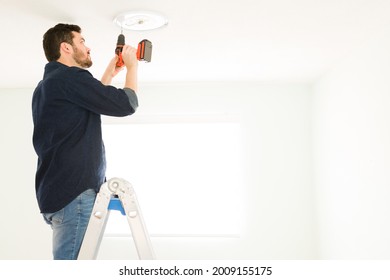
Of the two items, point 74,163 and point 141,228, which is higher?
point 74,163

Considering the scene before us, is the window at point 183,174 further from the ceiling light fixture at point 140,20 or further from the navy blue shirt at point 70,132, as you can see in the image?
the navy blue shirt at point 70,132

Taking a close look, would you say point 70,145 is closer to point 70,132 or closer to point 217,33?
point 70,132

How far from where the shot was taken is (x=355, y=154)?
3.17m

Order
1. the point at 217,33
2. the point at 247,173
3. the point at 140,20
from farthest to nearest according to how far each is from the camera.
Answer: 1. the point at 247,173
2. the point at 217,33
3. the point at 140,20

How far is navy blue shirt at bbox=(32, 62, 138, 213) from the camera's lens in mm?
1567

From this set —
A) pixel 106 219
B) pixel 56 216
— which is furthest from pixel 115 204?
pixel 56 216

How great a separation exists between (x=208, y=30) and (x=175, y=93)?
161 cm

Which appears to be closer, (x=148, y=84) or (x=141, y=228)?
(x=141, y=228)

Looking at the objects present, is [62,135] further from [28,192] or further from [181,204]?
[28,192]

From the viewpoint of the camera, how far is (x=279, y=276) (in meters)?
1.43

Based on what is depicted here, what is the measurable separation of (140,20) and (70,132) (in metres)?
1.17

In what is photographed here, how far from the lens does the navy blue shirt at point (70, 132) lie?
5.14 feet

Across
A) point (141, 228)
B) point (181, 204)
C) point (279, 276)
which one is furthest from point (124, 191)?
point (181, 204)

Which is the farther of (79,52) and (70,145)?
(79,52)
